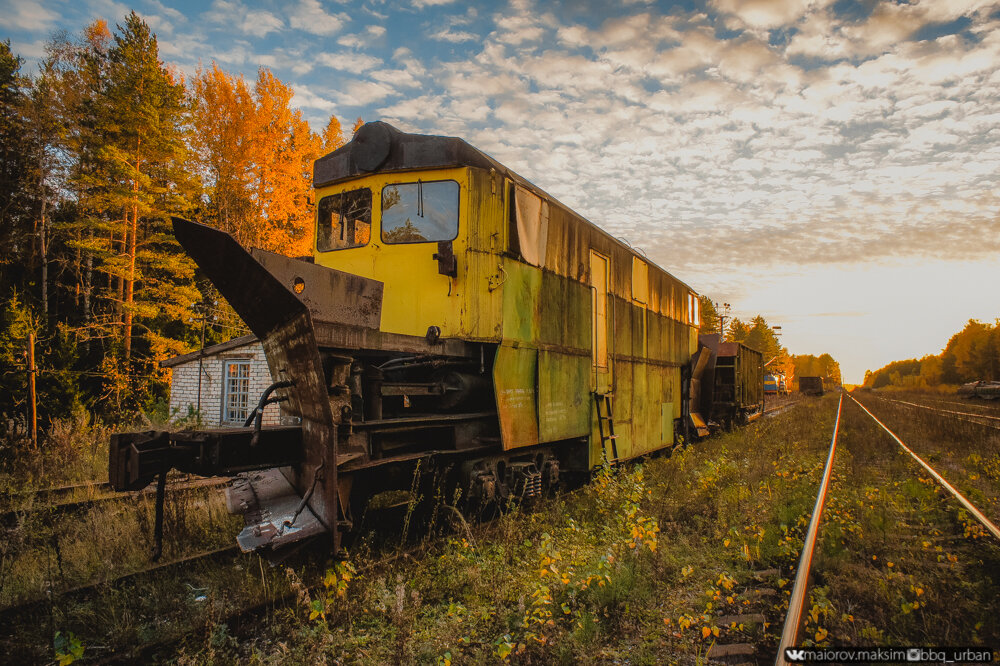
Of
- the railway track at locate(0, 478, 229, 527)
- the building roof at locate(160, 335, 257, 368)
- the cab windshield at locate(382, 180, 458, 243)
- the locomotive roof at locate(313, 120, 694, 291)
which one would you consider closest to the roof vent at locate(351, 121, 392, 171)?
the locomotive roof at locate(313, 120, 694, 291)

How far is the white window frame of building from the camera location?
16.2m

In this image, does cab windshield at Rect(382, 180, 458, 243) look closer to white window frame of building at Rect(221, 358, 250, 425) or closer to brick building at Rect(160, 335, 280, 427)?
brick building at Rect(160, 335, 280, 427)

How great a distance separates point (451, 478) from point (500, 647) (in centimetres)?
270

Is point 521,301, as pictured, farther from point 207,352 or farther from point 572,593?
point 207,352

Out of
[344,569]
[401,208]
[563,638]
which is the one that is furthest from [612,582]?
[401,208]

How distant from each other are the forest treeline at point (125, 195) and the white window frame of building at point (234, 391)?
2.77m

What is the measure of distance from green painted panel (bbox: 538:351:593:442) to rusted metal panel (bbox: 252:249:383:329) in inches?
93.8

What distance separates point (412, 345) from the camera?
4.72m

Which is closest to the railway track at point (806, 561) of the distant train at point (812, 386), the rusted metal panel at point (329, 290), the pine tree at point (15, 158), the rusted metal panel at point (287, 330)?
the rusted metal panel at point (287, 330)

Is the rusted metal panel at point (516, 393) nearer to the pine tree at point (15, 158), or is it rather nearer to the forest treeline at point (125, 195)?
the forest treeline at point (125, 195)

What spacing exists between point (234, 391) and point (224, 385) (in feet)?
1.10

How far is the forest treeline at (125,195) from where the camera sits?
16.5 meters

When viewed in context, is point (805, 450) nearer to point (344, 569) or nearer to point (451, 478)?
point (451, 478)

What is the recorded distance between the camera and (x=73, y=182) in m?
16.6
